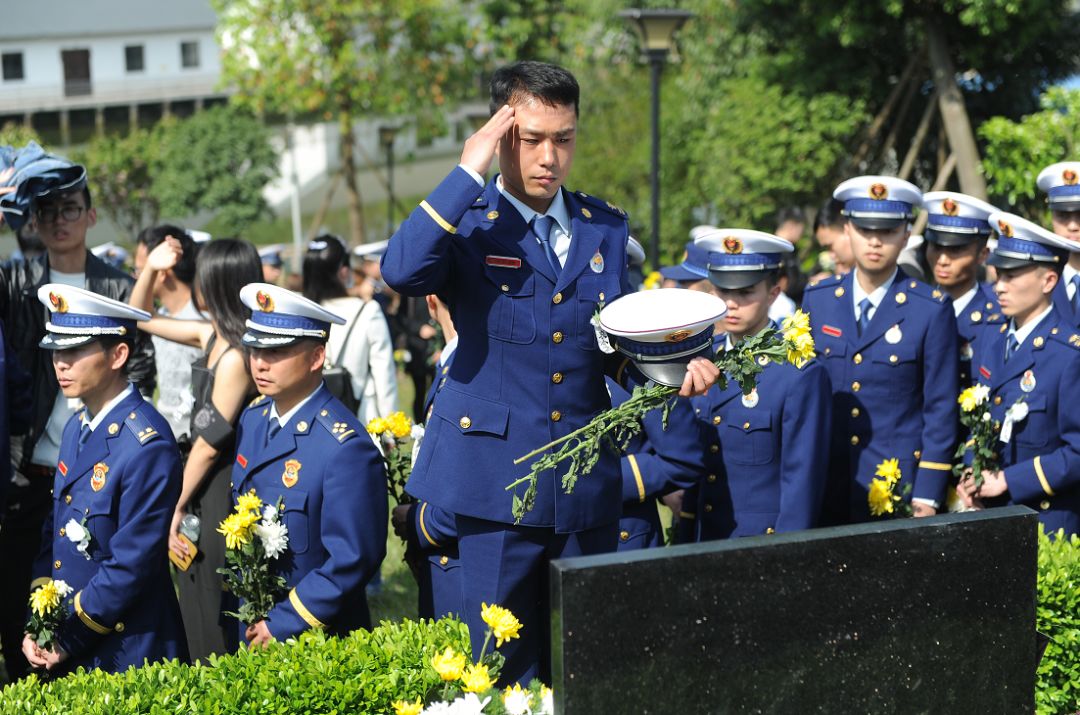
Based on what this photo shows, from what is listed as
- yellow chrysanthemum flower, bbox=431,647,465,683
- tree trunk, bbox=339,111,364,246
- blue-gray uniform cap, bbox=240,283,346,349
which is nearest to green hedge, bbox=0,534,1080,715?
yellow chrysanthemum flower, bbox=431,647,465,683

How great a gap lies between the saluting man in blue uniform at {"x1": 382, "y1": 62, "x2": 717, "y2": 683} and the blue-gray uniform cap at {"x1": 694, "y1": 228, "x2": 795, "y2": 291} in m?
1.51

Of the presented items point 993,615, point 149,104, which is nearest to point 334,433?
point 993,615

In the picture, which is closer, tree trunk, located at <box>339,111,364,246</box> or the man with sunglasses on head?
the man with sunglasses on head

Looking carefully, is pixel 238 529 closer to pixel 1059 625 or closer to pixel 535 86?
pixel 535 86

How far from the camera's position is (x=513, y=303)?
3.59 m

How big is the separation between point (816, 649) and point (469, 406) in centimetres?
114

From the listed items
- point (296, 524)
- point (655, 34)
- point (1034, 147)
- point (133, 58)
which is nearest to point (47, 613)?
point (296, 524)

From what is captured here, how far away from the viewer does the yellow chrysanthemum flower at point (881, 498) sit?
535cm

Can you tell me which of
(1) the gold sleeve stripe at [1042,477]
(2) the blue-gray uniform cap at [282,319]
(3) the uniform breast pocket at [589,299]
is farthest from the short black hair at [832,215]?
(3) the uniform breast pocket at [589,299]

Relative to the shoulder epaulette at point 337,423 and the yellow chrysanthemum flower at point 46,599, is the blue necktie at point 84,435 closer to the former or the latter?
the yellow chrysanthemum flower at point 46,599

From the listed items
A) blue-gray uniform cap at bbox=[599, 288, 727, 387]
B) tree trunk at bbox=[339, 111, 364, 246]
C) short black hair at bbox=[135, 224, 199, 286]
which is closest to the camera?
blue-gray uniform cap at bbox=[599, 288, 727, 387]

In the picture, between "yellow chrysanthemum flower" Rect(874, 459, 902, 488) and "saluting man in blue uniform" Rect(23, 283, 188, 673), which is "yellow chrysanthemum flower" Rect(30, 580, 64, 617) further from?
"yellow chrysanthemum flower" Rect(874, 459, 902, 488)

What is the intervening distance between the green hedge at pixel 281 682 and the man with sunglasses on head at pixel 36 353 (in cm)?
→ 179

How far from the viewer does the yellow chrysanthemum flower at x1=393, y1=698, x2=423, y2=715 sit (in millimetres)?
3467
